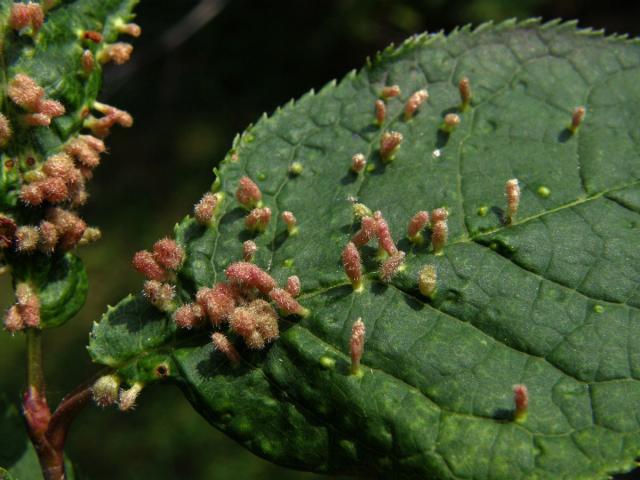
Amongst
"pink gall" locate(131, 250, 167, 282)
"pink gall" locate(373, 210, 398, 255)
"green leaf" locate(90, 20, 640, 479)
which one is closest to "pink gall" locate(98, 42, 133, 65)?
"green leaf" locate(90, 20, 640, 479)

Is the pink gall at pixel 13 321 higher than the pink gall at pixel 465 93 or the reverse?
the reverse

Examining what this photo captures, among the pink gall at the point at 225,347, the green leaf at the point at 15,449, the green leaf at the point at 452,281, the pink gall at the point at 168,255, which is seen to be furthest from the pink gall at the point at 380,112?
the green leaf at the point at 15,449

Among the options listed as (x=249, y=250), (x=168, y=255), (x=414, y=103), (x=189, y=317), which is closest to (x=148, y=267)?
(x=168, y=255)

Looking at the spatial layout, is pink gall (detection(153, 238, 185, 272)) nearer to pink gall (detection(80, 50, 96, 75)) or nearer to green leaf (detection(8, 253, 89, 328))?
green leaf (detection(8, 253, 89, 328))

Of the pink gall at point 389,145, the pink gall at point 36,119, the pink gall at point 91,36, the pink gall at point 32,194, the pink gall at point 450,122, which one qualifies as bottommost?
the pink gall at point 32,194

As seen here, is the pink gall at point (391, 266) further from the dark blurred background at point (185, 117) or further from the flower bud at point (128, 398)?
the dark blurred background at point (185, 117)

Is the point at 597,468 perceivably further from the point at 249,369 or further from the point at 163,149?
the point at 163,149
